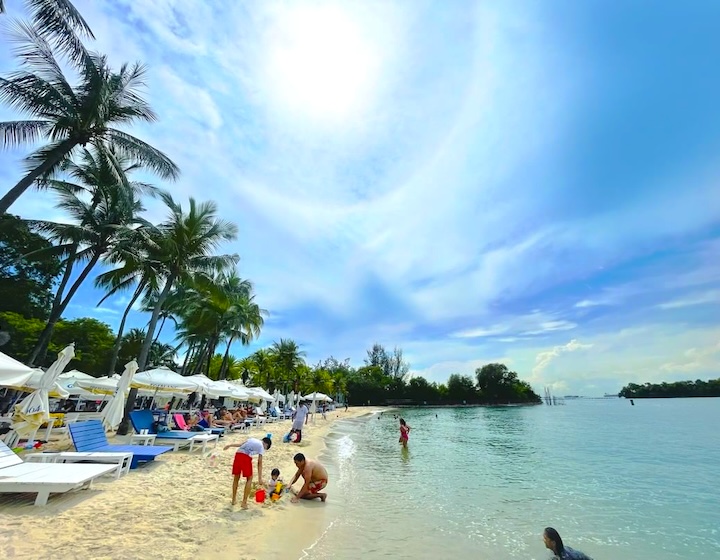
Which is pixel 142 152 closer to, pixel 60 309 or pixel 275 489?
pixel 60 309

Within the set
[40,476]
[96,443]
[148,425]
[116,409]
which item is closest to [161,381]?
[148,425]

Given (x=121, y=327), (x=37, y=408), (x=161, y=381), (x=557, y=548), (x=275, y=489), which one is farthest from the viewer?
(x=121, y=327)

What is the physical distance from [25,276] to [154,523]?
102 feet

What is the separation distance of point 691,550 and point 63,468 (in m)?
11.6

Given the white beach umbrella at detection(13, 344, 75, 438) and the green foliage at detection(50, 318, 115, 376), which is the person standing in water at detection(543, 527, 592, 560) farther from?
the green foliage at detection(50, 318, 115, 376)

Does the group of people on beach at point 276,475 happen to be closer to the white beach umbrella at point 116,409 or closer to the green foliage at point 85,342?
the white beach umbrella at point 116,409

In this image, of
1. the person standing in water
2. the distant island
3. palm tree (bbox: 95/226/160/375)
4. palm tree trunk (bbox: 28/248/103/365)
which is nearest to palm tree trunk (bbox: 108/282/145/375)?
palm tree (bbox: 95/226/160/375)

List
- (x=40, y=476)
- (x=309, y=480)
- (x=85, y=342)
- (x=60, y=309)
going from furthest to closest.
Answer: (x=85, y=342)
(x=60, y=309)
(x=309, y=480)
(x=40, y=476)

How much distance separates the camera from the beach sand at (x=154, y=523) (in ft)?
13.6

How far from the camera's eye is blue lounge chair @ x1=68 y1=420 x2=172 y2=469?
7.33m

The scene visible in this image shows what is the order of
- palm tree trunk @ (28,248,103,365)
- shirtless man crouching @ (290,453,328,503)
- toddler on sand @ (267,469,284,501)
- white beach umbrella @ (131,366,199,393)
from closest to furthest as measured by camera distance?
toddler on sand @ (267,469,284,501)
shirtless man crouching @ (290,453,328,503)
white beach umbrella @ (131,366,199,393)
palm tree trunk @ (28,248,103,365)

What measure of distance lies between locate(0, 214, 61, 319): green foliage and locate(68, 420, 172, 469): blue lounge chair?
739 inches

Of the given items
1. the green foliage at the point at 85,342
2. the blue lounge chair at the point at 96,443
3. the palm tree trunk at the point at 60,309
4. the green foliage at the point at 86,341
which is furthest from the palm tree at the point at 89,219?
the green foliage at the point at 86,341

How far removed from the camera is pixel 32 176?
10039 millimetres
